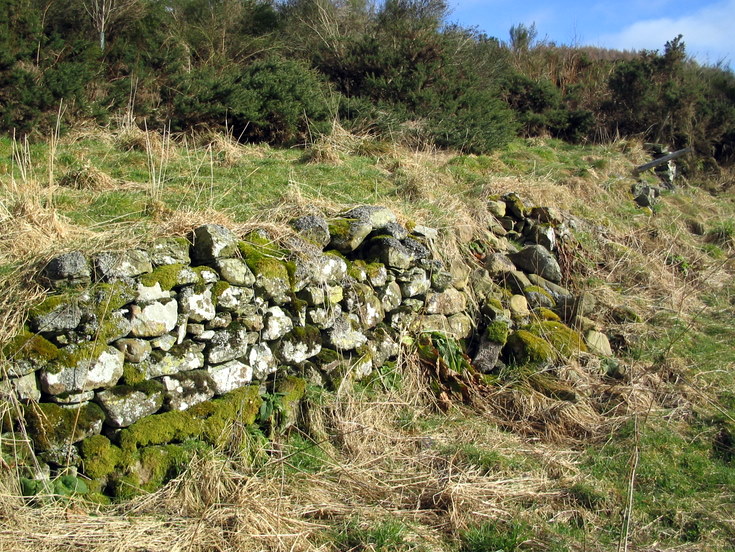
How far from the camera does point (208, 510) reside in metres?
3.84

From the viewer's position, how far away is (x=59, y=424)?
384 centimetres

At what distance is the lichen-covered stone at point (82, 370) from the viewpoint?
12.7 feet

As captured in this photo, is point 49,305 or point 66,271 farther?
point 66,271

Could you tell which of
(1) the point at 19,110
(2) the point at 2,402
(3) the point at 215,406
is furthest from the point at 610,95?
(2) the point at 2,402

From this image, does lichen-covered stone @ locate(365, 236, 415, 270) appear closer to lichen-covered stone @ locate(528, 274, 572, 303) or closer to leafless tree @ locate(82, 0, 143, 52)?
lichen-covered stone @ locate(528, 274, 572, 303)

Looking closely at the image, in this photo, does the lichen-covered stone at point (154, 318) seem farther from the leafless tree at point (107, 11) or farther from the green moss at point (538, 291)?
the leafless tree at point (107, 11)

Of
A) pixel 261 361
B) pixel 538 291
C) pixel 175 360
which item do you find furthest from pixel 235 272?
pixel 538 291

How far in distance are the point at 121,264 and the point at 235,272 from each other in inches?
34.1

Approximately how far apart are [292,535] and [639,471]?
110 inches

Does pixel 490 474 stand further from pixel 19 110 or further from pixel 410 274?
pixel 19 110

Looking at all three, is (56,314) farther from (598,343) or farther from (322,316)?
(598,343)

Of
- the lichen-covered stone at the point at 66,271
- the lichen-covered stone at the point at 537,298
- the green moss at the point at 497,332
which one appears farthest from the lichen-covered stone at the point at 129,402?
the lichen-covered stone at the point at 537,298

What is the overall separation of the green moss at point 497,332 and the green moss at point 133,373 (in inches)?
134

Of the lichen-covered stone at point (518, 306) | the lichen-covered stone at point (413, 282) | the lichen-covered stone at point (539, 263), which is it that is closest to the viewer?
the lichen-covered stone at point (413, 282)
